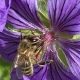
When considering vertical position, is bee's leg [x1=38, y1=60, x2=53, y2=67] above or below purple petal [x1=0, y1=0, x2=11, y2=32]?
below

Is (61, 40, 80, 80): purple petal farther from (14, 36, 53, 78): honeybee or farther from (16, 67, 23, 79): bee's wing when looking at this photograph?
(16, 67, 23, 79): bee's wing

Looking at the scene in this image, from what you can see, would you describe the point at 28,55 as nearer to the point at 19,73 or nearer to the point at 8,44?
the point at 19,73

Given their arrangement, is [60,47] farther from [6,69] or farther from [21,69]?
[6,69]

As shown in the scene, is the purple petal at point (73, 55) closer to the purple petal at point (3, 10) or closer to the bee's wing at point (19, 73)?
the bee's wing at point (19, 73)

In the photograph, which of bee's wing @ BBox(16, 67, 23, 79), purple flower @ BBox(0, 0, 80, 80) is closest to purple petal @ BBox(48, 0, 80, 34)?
purple flower @ BBox(0, 0, 80, 80)

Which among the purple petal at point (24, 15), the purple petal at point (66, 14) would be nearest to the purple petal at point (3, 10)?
the purple petal at point (24, 15)

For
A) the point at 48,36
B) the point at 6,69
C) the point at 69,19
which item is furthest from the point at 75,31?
the point at 6,69
